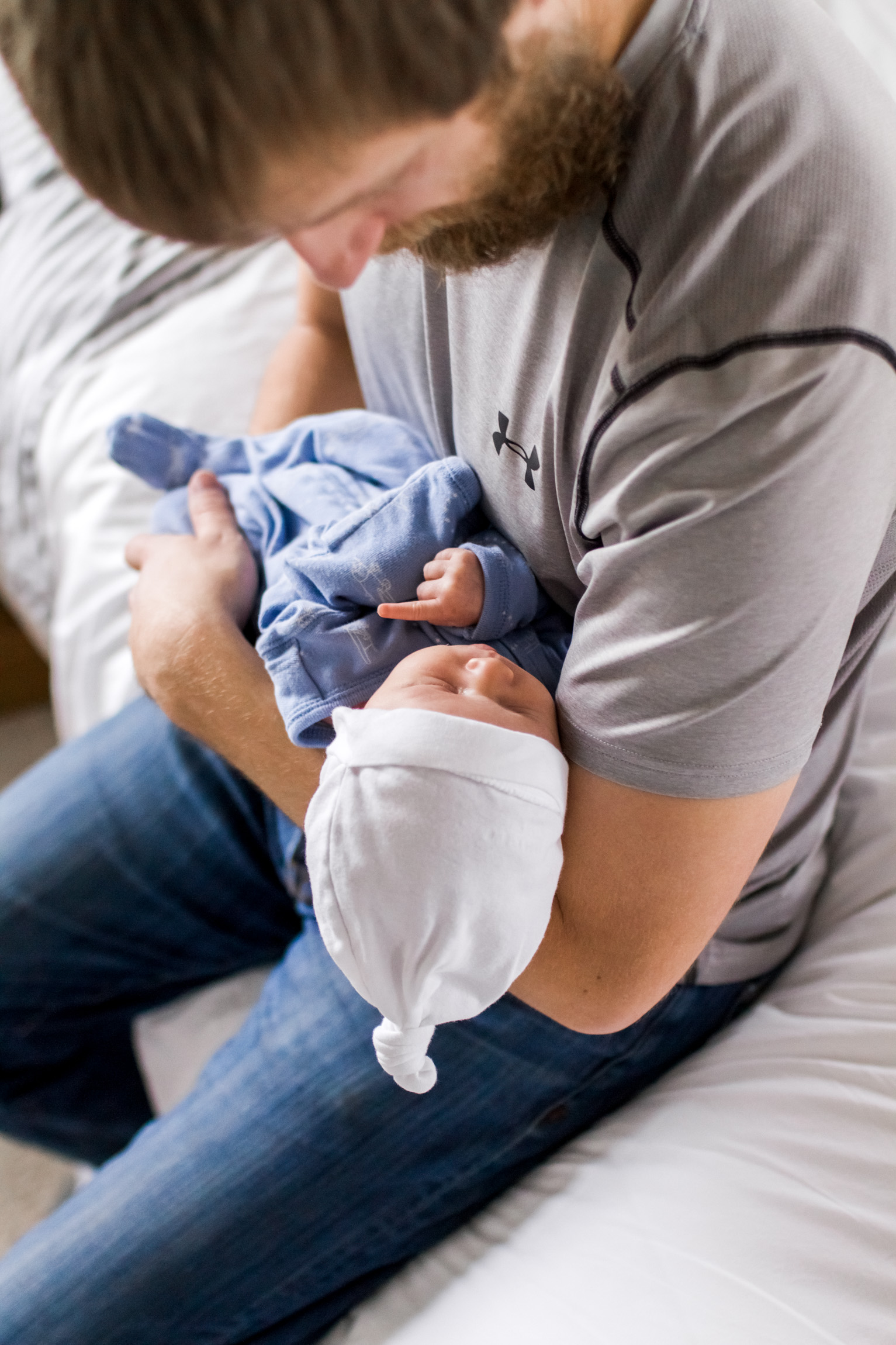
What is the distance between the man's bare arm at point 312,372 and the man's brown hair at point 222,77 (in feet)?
2.08

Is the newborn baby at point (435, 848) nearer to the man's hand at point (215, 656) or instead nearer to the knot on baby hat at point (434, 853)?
the knot on baby hat at point (434, 853)

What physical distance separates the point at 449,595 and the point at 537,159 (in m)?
0.29

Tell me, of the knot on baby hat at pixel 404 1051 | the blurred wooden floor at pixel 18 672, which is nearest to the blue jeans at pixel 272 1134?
the knot on baby hat at pixel 404 1051

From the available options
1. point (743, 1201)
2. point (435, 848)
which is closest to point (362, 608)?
point (435, 848)

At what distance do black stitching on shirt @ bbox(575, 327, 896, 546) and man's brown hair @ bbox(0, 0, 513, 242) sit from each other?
0.17 metres

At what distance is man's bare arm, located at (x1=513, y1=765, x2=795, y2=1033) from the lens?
1.91ft

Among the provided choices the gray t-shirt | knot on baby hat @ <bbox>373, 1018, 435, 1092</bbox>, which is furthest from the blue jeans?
the gray t-shirt

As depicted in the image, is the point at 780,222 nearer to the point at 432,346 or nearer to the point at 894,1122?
the point at 432,346

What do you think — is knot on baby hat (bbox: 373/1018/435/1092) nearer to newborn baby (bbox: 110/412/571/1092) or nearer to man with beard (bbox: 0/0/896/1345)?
newborn baby (bbox: 110/412/571/1092)

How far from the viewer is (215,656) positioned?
2.74 feet

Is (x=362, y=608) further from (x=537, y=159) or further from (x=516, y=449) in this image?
(x=537, y=159)

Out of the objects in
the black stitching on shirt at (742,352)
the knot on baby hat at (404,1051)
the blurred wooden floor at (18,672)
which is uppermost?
the black stitching on shirt at (742,352)

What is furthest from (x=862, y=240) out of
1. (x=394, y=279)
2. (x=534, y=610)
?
(x=394, y=279)

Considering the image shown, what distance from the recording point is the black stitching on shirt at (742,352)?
0.48 m
